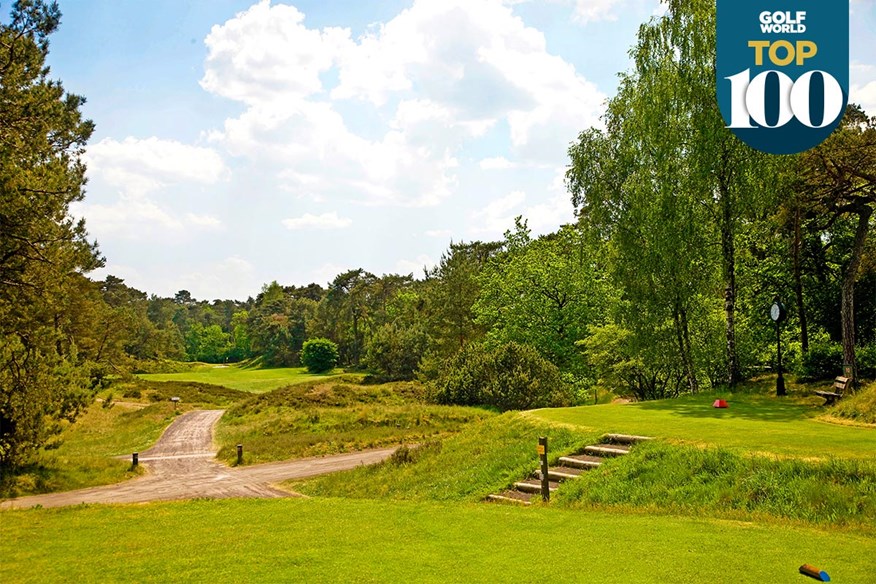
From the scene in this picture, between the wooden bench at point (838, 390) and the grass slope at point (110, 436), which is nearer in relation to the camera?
the wooden bench at point (838, 390)

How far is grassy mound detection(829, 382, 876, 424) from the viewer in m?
16.2

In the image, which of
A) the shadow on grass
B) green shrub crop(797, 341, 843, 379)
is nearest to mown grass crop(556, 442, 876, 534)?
the shadow on grass

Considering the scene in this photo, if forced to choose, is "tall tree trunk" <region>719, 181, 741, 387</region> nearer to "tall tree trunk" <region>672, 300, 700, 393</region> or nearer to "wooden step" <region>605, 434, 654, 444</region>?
"tall tree trunk" <region>672, 300, 700, 393</region>

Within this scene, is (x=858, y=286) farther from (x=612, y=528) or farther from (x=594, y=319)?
(x=612, y=528)

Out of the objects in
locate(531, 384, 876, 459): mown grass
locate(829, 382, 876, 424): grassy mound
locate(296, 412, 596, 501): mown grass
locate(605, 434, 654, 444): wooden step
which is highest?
Answer: locate(829, 382, 876, 424): grassy mound

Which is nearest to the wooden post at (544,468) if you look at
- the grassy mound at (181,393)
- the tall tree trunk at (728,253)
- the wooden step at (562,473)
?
the wooden step at (562,473)

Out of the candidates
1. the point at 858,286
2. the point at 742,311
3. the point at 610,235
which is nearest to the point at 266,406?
the point at 610,235

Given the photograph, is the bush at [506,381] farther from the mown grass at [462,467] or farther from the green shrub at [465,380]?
the mown grass at [462,467]

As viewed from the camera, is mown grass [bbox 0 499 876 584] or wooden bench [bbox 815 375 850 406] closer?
mown grass [bbox 0 499 876 584]

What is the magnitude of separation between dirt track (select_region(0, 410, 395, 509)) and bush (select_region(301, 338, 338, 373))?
62.3 metres

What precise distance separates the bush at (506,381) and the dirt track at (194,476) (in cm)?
863

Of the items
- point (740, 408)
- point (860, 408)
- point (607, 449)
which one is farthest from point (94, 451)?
point (860, 408)

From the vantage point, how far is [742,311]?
29812 millimetres

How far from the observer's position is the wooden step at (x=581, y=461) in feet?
48.9
